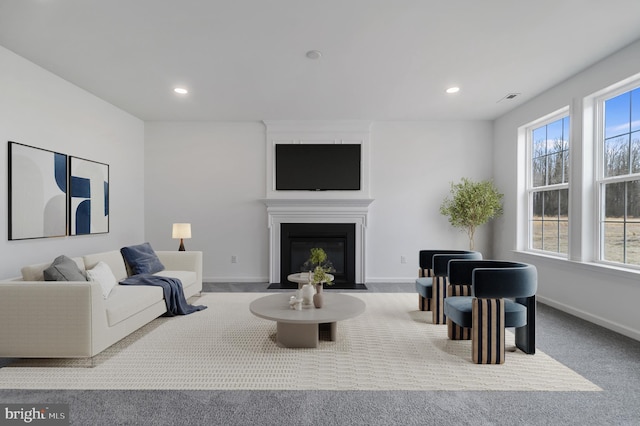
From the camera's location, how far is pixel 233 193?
227 inches

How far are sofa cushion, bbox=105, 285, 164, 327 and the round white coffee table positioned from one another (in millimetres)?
1123

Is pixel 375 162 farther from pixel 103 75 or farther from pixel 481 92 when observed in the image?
pixel 103 75

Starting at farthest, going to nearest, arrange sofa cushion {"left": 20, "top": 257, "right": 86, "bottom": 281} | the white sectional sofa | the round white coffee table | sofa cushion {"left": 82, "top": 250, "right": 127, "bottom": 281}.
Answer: sofa cushion {"left": 82, "top": 250, "right": 127, "bottom": 281} → sofa cushion {"left": 20, "top": 257, "right": 86, "bottom": 281} → the round white coffee table → the white sectional sofa

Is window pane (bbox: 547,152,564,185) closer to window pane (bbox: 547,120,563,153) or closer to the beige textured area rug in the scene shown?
window pane (bbox: 547,120,563,153)

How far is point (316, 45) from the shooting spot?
10.3ft

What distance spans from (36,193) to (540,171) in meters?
6.37

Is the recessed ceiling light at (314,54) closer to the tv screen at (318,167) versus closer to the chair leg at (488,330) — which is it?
the tv screen at (318,167)

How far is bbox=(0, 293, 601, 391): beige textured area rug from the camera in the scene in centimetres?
234

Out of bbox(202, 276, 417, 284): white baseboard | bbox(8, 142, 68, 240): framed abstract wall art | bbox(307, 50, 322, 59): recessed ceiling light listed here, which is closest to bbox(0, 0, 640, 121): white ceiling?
bbox(307, 50, 322, 59): recessed ceiling light

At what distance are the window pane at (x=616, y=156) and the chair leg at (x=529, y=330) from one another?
1.90 m

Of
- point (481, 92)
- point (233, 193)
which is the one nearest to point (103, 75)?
point (233, 193)

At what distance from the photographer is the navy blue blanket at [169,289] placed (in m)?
3.73

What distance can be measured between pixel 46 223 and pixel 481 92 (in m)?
5.49

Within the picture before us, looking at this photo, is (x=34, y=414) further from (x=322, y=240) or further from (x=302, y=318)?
(x=322, y=240)
